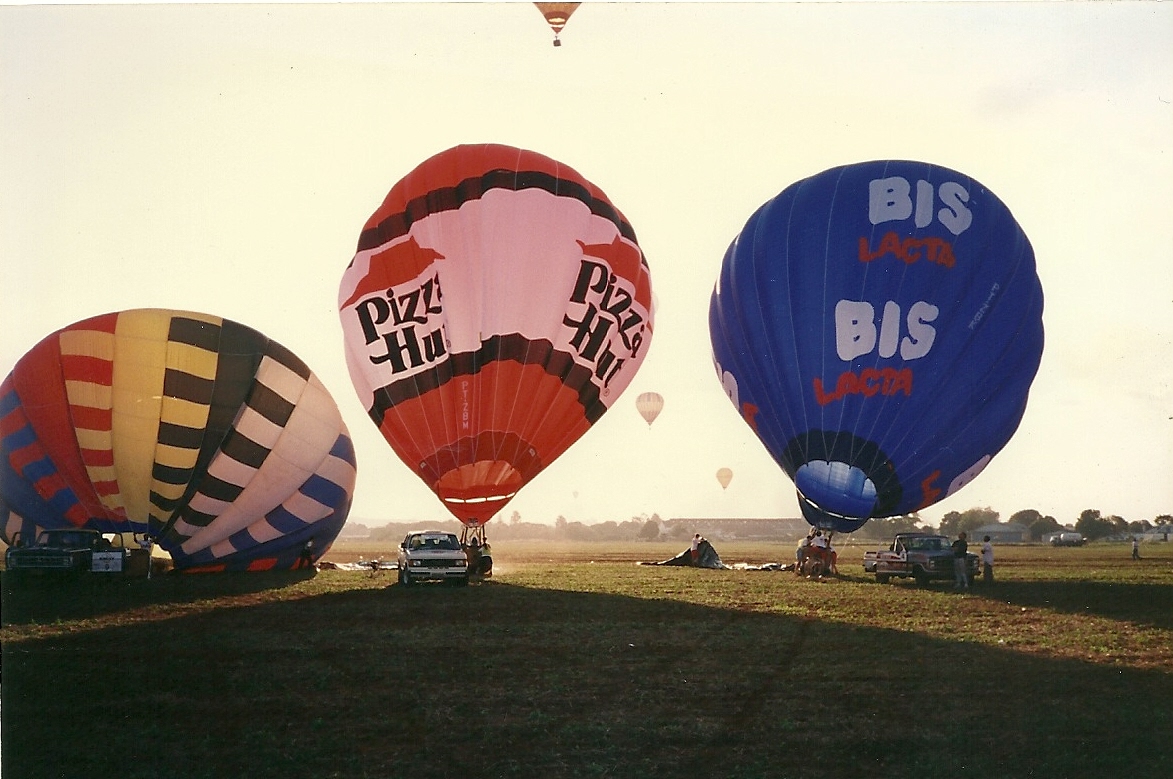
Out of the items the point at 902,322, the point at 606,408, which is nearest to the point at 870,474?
the point at 902,322

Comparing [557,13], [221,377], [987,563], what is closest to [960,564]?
[987,563]

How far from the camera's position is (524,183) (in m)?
24.7

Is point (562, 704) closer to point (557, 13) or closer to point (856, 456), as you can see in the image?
point (557, 13)

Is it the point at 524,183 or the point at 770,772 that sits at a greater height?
the point at 524,183

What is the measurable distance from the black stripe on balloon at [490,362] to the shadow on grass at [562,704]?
7795mm

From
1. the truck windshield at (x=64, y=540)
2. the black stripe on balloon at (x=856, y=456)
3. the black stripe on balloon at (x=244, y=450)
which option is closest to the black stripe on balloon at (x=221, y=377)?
the black stripe on balloon at (x=244, y=450)

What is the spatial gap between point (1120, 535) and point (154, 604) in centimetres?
9387

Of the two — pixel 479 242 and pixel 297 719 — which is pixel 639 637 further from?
pixel 479 242

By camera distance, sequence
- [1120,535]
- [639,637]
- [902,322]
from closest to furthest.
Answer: [639,637] < [902,322] < [1120,535]

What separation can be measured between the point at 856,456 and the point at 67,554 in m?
15.1

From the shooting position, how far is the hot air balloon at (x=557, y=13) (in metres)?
19.1


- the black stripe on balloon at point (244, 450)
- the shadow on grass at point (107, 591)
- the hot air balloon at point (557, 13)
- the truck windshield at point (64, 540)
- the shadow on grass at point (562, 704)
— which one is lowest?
the shadow on grass at point (562, 704)

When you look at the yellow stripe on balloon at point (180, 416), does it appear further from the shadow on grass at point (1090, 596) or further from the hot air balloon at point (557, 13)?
the shadow on grass at point (1090, 596)

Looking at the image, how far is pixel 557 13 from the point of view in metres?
19.3
